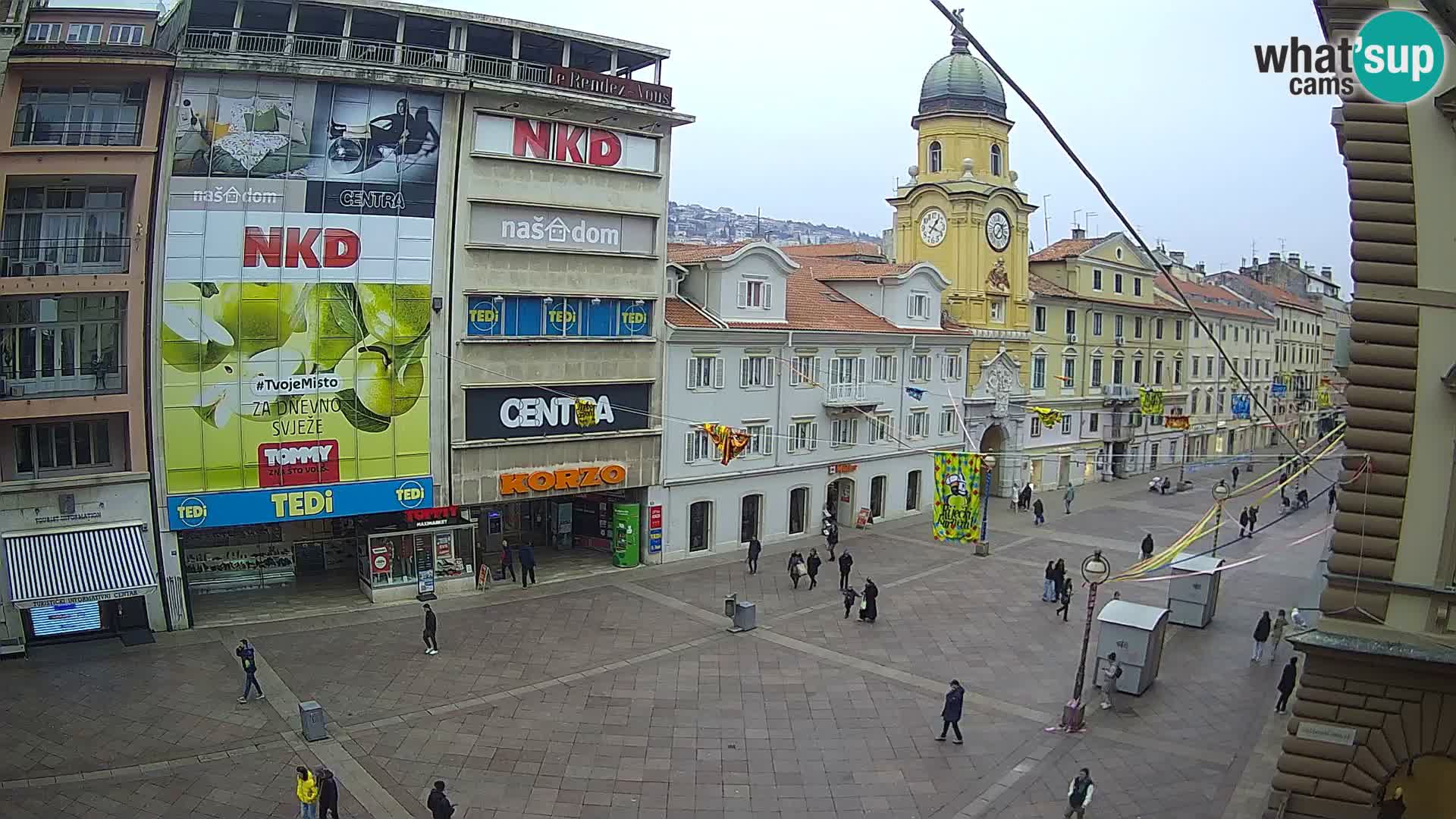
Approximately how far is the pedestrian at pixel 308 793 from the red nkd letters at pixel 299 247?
16263mm

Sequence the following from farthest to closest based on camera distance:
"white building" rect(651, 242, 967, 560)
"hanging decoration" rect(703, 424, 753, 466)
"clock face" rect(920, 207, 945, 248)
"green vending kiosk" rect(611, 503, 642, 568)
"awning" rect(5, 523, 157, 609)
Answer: "clock face" rect(920, 207, 945, 248), "white building" rect(651, 242, 967, 560), "green vending kiosk" rect(611, 503, 642, 568), "hanging decoration" rect(703, 424, 753, 466), "awning" rect(5, 523, 157, 609)

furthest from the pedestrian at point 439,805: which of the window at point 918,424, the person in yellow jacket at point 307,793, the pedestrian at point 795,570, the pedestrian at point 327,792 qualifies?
the window at point 918,424

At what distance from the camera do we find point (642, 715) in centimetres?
2167

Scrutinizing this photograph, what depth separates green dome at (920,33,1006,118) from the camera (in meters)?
51.0

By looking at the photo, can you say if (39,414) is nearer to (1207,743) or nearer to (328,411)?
(328,411)

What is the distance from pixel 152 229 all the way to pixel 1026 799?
Answer: 2563cm

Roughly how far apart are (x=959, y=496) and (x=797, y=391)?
51.1ft

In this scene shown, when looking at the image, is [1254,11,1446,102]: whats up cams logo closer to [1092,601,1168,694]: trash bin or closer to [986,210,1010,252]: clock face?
[1092,601,1168,694]: trash bin

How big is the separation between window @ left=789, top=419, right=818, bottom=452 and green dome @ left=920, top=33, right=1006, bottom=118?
20683mm

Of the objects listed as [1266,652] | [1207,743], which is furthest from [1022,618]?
[1207,743]

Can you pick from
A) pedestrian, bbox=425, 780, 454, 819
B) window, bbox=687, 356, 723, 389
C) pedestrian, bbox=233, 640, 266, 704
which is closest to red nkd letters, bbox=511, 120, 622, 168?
window, bbox=687, 356, 723, 389

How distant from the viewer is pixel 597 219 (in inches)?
1296

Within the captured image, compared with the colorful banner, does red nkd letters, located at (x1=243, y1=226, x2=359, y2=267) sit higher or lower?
higher

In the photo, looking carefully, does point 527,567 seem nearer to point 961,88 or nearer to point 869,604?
point 869,604
